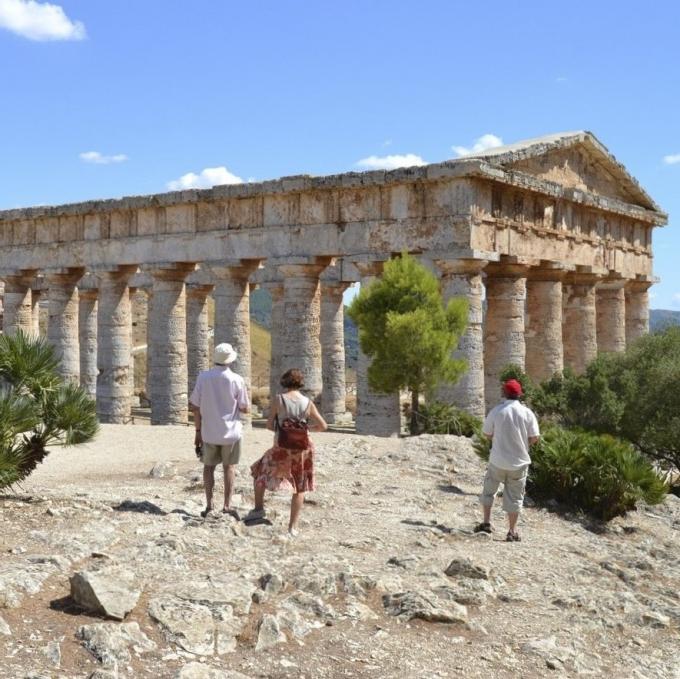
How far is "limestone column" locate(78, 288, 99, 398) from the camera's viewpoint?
107 ft

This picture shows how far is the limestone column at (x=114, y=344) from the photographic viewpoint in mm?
27312

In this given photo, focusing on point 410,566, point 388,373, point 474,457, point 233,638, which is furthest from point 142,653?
point 388,373

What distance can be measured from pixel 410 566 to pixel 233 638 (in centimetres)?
250

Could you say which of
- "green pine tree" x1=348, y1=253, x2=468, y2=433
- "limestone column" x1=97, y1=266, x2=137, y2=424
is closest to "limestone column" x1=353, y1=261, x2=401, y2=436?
"green pine tree" x1=348, y1=253, x2=468, y2=433

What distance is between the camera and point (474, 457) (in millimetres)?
16750

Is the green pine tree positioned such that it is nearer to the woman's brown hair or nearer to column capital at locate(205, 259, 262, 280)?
column capital at locate(205, 259, 262, 280)

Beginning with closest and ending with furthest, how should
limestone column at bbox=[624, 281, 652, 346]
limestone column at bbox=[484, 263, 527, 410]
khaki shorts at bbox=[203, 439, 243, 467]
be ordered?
khaki shorts at bbox=[203, 439, 243, 467]
limestone column at bbox=[484, 263, 527, 410]
limestone column at bbox=[624, 281, 652, 346]

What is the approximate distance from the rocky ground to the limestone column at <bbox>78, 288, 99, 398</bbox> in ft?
65.2

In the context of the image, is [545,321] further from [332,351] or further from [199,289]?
[199,289]

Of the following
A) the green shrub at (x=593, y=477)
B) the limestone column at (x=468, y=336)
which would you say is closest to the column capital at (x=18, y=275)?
the limestone column at (x=468, y=336)

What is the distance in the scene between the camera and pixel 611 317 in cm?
2920

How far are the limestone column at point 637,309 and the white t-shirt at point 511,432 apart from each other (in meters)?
20.3

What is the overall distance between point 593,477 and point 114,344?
1741cm

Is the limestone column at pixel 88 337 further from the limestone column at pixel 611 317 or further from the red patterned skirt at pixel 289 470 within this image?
the red patterned skirt at pixel 289 470
